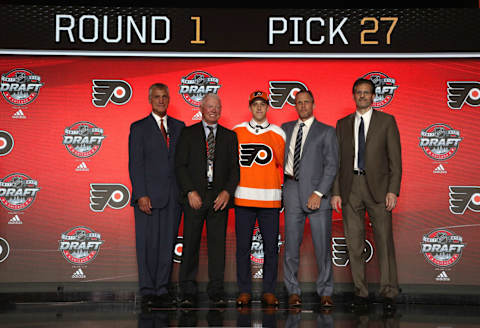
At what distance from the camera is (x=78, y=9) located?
195 inches

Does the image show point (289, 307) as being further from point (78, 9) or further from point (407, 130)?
point (78, 9)

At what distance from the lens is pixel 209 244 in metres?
4.41

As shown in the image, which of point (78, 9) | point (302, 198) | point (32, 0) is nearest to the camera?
point (302, 198)

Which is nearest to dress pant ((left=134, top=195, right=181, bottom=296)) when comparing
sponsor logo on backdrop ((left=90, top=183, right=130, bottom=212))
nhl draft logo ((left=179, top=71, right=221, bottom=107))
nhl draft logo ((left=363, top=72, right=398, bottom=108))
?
sponsor logo on backdrop ((left=90, top=183, right=130, bottom=212))

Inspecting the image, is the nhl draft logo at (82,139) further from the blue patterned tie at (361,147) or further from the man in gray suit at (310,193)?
the blue patterned tie at (361,147)

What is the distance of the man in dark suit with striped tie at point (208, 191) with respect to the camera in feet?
14.2

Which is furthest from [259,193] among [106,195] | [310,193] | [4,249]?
[4,249]

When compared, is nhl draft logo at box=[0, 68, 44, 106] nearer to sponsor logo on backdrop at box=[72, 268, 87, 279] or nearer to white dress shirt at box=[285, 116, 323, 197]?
sponsor logo on backdrop at box=[72, 268, 87, 279]

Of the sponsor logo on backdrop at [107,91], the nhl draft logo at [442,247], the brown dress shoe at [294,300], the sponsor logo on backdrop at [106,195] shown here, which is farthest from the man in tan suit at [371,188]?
the sponsor logo on backdrop at [107,91]

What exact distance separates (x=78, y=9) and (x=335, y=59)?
2587 millimetres

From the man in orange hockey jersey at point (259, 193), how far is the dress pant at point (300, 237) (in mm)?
111

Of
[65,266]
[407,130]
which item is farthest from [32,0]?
[407,130]

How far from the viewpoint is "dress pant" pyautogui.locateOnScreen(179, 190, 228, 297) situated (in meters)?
4.34

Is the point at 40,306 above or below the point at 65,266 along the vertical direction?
below
